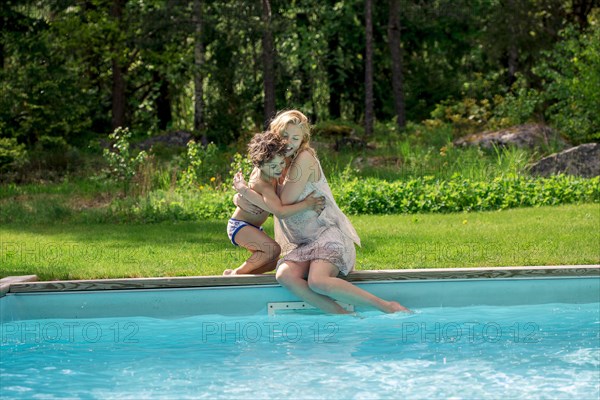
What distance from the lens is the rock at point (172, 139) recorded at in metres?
19.1

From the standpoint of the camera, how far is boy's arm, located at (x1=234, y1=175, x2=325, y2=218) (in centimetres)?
666

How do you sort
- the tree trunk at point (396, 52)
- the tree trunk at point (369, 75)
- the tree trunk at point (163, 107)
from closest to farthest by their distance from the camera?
Answer: the tree trunk at point (369, 75) < the tree trunk at point (396, 52) < the tree trunk at point (163, 107)

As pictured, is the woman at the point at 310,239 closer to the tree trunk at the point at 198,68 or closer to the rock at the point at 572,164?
the rock at the point at 572,164

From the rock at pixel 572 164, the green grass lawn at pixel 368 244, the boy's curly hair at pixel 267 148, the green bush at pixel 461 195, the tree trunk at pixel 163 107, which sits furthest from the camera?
the tree trunk at pixel 163 107

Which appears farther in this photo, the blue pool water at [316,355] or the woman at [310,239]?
the woman at [310,239]

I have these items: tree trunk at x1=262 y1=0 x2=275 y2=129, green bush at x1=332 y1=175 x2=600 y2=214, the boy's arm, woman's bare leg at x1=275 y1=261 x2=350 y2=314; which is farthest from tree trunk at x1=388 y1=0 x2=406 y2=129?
woman's bare leg at x1=275 y1=261 x2=350 y2=314

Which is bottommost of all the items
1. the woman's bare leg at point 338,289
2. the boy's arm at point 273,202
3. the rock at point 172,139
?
the woman's bare leg at point 338,289

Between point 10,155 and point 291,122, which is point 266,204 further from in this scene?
point 10,155

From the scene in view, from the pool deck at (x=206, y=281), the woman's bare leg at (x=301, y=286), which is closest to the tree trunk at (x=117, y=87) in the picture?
the pool deck at (x=206, y=281)

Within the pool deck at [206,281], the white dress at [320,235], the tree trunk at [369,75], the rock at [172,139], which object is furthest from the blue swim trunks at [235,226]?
the tree trunk at [369,75]

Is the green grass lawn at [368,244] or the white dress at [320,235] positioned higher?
the white dress at [320,235]

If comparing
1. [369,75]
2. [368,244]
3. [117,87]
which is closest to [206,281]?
[368,244]

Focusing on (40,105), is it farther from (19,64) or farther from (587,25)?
(587,25)

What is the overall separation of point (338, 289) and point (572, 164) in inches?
300
